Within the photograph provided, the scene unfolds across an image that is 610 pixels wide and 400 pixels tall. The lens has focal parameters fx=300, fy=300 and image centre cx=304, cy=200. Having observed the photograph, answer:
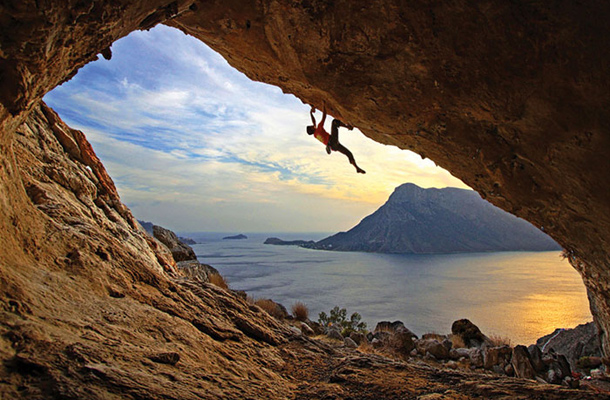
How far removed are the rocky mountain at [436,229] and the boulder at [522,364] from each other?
42066 mm

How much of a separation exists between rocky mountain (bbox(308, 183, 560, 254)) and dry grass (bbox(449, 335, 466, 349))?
39.8 meters

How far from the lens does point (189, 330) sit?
4.15 meters

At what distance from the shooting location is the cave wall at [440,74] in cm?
273

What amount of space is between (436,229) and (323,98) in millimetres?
53058

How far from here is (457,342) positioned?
9.93 m

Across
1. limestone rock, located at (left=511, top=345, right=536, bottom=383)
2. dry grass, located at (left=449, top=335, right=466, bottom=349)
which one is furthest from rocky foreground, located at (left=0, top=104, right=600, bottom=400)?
dry grass, located at (left=449, top=335, right=466, bottom=349)

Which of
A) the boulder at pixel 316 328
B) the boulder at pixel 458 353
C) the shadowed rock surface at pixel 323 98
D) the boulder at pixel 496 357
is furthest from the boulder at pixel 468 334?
the shadowed rock surface at pixel 323 98

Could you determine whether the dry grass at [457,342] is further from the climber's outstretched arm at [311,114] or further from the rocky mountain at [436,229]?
the rocky mountain at [436,229]

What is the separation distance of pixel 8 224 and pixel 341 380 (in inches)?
169

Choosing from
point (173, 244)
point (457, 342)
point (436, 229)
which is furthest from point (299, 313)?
point (436, 229)

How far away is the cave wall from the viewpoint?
108 inches

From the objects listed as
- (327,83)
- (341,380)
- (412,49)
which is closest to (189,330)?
(341,380)

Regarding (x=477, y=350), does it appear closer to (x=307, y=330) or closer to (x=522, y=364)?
(x=522, y=364)

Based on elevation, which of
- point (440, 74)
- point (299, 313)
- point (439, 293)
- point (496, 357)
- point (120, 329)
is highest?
point (440, 74)
